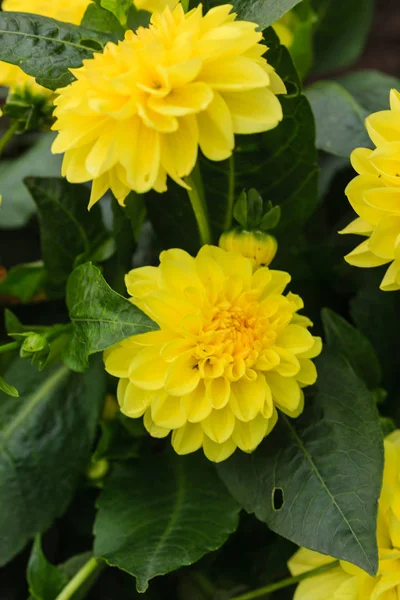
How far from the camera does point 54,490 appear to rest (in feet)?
1.51

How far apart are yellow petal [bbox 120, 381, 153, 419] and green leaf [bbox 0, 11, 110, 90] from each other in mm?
162

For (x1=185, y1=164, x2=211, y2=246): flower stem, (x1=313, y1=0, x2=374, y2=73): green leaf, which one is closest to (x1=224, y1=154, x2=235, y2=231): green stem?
(x1=185, y1=164, x2=211, y2=246): flower stem

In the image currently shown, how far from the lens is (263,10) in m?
0.35

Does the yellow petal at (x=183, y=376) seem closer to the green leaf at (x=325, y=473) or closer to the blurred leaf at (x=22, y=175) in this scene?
the green leaf at (x=325, y=473)

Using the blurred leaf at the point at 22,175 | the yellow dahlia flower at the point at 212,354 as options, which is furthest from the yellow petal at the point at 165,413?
the blurred leaf at the point at 22,175

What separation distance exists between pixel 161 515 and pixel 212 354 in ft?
0.44

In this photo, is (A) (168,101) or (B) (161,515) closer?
(A) (168,101)

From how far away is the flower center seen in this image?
34 centimetres

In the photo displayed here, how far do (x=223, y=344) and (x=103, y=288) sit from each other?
0.07m

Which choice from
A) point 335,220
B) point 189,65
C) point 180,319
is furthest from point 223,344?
point 335,220

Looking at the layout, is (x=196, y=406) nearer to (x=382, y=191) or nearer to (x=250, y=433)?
(x=250, y=433)

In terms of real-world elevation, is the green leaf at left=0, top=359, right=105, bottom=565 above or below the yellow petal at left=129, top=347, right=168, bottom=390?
below

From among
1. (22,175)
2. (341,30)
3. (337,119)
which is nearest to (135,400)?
(337,119)

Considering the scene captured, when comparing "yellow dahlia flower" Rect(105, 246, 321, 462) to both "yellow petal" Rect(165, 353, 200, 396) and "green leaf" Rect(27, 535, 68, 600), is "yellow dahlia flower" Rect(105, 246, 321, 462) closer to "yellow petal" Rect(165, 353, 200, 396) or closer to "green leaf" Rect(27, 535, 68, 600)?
"yellow petal" Rect(165, 353, 200, 396)
